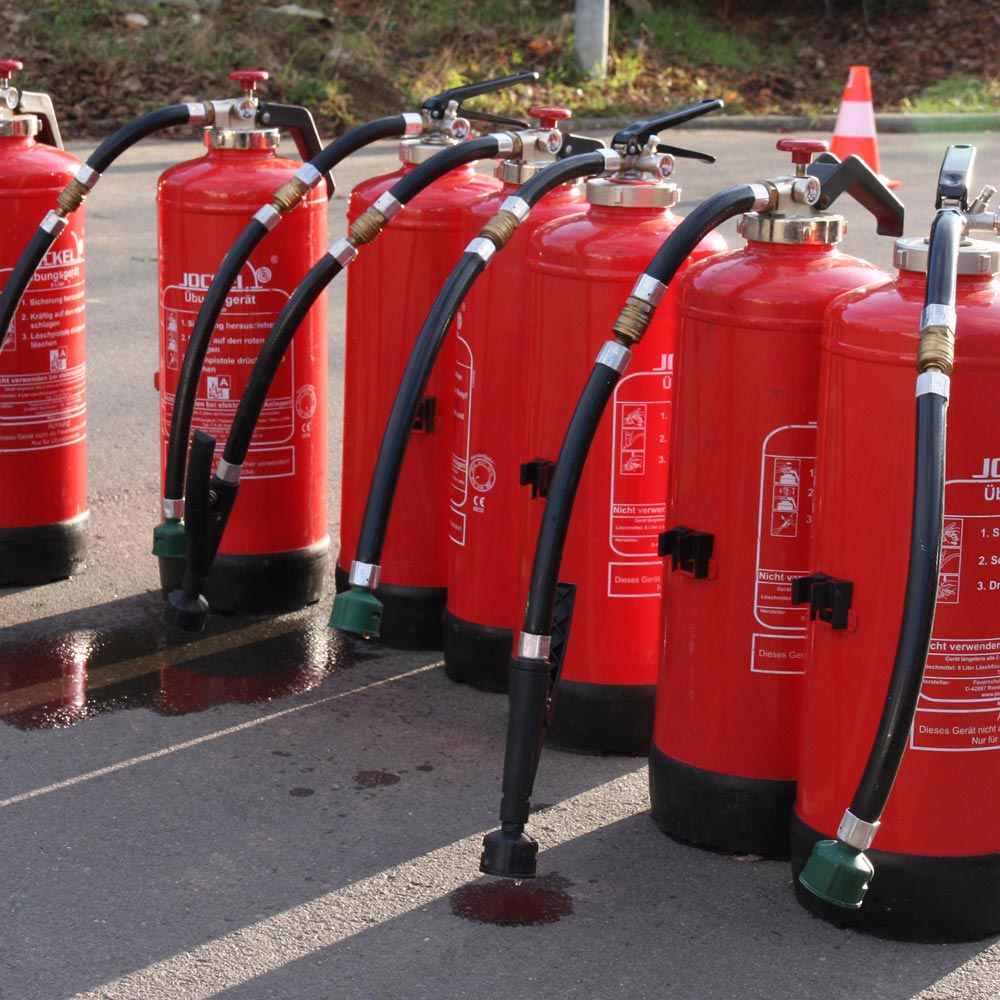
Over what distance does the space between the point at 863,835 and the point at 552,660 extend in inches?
25.2

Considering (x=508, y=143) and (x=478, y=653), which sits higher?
(x=508, y=143)

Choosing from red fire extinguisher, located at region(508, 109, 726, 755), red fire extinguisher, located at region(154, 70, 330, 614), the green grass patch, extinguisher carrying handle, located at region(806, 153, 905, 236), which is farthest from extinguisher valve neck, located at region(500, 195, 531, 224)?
the green grass patch

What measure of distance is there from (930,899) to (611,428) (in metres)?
1.04

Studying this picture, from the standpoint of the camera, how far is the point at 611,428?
3.12 m

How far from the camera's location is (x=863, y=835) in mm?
2186

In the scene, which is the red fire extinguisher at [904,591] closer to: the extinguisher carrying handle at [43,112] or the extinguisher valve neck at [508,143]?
the extinguisher valve neck at [508,143]

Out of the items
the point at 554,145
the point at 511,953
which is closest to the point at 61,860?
the point at 511,953

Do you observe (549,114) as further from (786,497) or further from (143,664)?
(143,664)

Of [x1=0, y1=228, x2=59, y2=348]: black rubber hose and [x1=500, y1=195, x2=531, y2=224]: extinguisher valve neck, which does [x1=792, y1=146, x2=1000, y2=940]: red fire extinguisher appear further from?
[x1=0, y1=228, x2=59, y2=348]: black rubber hose

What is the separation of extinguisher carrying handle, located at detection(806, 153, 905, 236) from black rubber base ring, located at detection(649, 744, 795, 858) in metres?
0.99

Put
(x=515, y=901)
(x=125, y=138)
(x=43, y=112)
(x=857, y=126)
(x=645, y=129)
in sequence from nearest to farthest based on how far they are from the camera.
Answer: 1. (x=515, y=901)
2. (x=645, y=129)
3. (x=125, y=138)
4. (x=43, y=112)
5. (x=857, y=126)

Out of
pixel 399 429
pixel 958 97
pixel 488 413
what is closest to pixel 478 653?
pixel 488 413

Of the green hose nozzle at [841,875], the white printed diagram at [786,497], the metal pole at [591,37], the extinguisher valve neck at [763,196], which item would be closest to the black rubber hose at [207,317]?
the extinguisher valve neck at [763,196]

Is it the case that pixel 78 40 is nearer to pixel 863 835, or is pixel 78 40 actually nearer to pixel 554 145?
pixel 554 145
